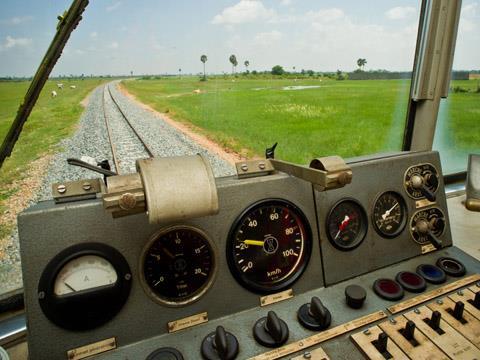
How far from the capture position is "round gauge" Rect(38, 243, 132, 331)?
91 cm

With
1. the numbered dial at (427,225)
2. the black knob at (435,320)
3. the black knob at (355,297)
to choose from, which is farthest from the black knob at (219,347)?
the numbered dial at (427,225)

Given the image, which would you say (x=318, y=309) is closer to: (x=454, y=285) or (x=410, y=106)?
(x=454, y=285)

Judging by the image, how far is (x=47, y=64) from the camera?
2.69 feet

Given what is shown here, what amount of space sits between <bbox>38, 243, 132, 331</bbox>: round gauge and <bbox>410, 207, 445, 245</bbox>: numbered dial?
127 centimetres

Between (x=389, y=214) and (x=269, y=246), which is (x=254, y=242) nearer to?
(x=269, y=246)

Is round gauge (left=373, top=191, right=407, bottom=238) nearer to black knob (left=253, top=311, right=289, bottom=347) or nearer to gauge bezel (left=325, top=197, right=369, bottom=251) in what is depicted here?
gauge bezel (left=325, top=197, right=369, bottom=251)

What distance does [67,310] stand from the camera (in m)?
0.93

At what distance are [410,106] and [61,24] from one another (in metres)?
2.28

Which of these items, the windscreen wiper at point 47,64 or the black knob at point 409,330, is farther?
the black knob at point 409,330

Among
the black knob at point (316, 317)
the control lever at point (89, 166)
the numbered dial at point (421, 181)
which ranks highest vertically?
the control lever at point (89, 166)

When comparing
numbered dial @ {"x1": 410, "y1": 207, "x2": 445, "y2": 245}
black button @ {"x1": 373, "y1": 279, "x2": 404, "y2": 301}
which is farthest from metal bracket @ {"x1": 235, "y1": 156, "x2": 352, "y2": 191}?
numbered dial @ {"x1": 410, "y1": 207, "x2": 445, "y2": 245}

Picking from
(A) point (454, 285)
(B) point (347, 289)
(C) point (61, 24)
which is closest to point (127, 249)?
(C) point (61, 24)

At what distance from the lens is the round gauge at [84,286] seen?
35.9 inches

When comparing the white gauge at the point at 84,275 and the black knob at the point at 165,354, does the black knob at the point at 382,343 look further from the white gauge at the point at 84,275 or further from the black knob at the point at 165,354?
the white gauge at the point at 84,275
